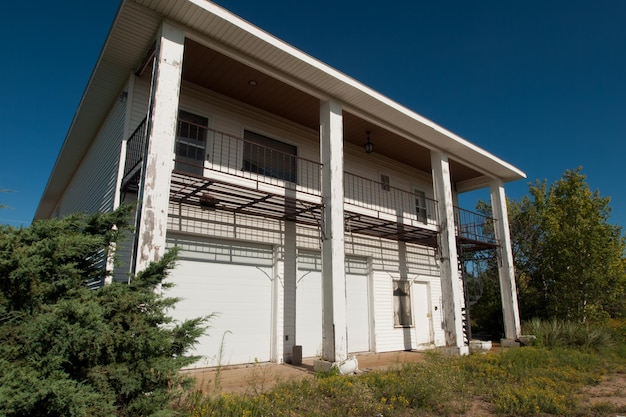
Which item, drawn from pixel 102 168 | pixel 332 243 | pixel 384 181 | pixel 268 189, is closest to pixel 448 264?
pixel 384 181

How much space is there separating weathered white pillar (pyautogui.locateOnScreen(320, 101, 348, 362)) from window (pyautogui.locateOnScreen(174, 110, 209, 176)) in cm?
276

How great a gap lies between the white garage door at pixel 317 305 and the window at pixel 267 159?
7.22 feet

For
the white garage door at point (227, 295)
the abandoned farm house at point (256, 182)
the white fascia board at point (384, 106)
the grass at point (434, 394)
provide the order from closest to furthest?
the grass at point (434, 394) < the abandoned farm house at point (256, 182) < the white fascia board at point (384, 106) < the white garage door at point (227, 295)

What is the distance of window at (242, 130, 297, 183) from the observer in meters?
9.68

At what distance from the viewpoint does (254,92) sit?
931 cm

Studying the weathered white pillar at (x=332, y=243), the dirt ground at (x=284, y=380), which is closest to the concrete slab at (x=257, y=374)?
the dirt ground at (x=284, y=380)

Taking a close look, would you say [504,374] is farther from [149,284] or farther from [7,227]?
[7,227]

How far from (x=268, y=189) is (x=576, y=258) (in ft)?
36.0

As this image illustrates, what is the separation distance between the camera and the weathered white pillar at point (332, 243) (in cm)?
777

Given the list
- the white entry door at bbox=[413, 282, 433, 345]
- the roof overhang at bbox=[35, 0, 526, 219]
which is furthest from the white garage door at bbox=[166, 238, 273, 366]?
the white entry door at bbox=[413, 282, 433, 345]

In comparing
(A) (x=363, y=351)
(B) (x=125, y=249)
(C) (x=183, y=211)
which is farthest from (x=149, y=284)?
(A) (x=363, y=351)

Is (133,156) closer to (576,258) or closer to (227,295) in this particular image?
(227,295)

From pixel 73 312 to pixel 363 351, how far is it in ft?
29.4

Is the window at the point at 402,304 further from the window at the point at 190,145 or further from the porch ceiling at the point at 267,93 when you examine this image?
the window at the point at 190,145
